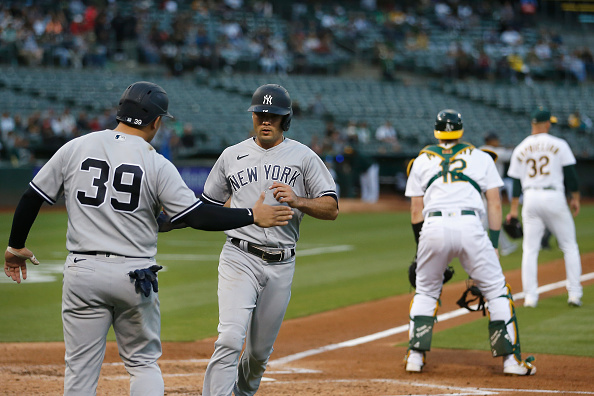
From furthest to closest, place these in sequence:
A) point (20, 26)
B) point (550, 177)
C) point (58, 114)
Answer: point (20, 26) → point (58, 114) → point (550, 177)

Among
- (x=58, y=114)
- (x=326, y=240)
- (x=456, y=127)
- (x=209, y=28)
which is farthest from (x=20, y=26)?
(x=456, y=127)

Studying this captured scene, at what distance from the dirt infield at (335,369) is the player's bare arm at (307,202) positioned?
153 cm

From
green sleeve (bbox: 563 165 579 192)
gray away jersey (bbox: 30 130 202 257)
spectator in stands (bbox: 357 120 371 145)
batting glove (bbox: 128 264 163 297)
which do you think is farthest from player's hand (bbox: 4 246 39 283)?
Answer: spectator in stands (bbox: 357 120 371 145)

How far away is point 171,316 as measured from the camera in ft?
33.4

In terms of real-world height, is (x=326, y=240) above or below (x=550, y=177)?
below

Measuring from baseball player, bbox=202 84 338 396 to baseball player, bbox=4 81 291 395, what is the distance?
2.49ft

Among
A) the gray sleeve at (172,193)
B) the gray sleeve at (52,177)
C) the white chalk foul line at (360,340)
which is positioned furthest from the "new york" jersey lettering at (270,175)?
the white chalk foul line at (360,340)

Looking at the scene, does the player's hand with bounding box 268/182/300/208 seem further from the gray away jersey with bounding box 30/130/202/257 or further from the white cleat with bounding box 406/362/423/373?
the white cleat with bounding box 406/362/423/373

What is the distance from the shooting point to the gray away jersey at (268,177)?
18.7 feet

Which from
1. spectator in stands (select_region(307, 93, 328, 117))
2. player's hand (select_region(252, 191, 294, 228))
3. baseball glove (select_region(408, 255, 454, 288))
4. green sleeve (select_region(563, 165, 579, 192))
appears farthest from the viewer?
spectator in stands (select_region(307, 93, 328, 117))

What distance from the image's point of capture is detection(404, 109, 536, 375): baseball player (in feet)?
23.0

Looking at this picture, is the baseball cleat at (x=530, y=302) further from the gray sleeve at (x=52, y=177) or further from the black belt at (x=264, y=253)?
the gray sleeve at (x=52, y=177)

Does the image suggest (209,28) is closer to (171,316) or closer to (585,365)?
(171,316)

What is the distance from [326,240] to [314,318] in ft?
25.6
